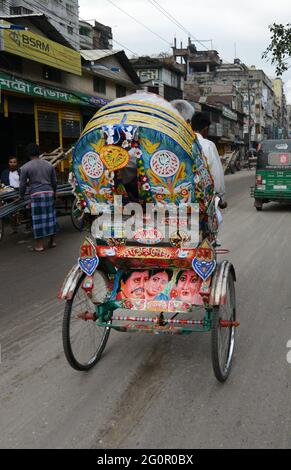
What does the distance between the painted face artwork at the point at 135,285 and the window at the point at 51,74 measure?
50.4ft

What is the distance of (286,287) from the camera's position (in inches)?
244

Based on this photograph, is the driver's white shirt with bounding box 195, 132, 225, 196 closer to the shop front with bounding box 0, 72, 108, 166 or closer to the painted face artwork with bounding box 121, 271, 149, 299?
the painted face artwork with bounding box 121, 271, 149, 299

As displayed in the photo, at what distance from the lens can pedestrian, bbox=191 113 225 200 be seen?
418 cm

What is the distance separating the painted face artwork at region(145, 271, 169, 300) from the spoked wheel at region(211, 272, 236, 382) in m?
0.51

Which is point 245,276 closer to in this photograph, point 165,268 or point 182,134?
point 165,268

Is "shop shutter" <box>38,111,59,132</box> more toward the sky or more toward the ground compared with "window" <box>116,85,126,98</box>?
more toward the ground

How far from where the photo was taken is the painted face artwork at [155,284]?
12.8 ft

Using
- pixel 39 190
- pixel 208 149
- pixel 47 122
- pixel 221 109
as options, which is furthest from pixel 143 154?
pixel 221 109

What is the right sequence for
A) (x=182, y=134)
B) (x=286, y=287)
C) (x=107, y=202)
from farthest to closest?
(x=286, y=287) → (x=107, y=202) → (x=182, y=134)

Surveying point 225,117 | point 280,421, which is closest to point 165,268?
point 280,421

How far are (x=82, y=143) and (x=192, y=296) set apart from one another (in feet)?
4.91

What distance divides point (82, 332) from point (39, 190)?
5.21 m

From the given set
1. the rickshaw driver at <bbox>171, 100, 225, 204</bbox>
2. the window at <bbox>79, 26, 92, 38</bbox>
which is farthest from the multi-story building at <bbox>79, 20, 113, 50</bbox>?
the rickshaw driver at <bbox>171, 100, 225, 204</bbox>

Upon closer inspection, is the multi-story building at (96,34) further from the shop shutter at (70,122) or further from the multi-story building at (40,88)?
the shop shutter at (70,122)
